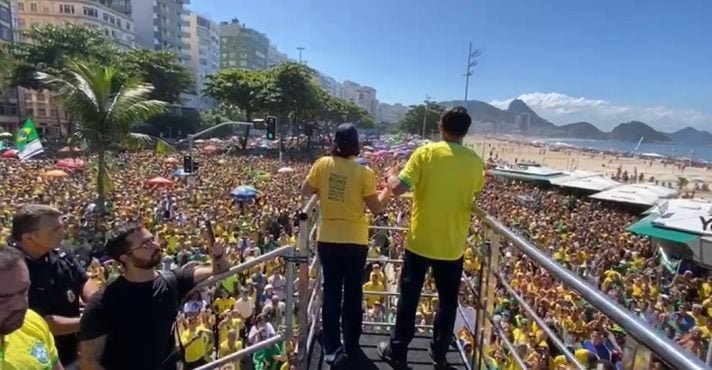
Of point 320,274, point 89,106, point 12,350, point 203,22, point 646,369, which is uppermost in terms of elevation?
point 203,22

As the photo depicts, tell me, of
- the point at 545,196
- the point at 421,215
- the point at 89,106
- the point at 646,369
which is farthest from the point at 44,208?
the point at 545,196

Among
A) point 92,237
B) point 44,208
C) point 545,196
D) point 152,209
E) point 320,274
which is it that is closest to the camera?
point 44,208

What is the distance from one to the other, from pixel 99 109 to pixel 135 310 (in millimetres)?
14325

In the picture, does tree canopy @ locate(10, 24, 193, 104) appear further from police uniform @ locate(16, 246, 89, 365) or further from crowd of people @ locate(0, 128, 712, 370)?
police uniform @ locate(16, 246, 89, 365)

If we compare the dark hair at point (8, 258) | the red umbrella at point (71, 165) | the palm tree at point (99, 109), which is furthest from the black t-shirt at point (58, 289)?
the red umbrella at point (71, 165)

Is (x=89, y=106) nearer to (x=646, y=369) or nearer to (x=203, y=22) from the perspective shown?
(x=646, y=369)

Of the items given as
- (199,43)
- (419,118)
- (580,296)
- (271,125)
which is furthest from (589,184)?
(199,43)

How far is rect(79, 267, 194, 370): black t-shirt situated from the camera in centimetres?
211

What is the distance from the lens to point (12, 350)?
159cm

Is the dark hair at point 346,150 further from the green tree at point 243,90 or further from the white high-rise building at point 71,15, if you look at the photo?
the white high-rise building at point 71,15

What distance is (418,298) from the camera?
303cm

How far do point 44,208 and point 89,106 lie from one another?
13.7 m

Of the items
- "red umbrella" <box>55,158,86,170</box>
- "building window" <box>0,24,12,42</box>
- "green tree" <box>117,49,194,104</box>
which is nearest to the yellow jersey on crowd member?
"red umbrella" <box>55,158,86,170</box>

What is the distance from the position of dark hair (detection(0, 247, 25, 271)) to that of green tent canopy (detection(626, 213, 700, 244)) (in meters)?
15.0
